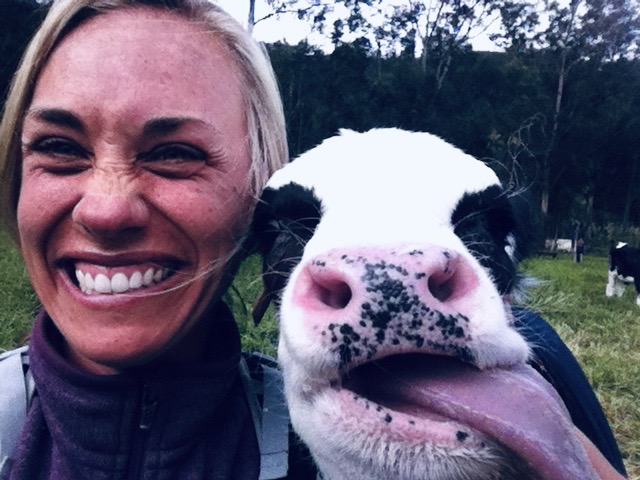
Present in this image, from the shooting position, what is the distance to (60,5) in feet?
6.31

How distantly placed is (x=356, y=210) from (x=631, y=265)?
12.9m

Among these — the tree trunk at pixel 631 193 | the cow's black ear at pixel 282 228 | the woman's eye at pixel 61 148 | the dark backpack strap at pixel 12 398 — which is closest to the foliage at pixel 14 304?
the dark backpack strap at pixel 12 398

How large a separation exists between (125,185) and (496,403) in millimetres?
1078

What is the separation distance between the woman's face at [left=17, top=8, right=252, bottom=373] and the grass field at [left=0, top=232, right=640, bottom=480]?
0.45 meters

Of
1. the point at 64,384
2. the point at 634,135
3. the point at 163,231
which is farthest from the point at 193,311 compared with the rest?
the point at 634,135

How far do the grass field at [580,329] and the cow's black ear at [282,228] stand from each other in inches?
6.3

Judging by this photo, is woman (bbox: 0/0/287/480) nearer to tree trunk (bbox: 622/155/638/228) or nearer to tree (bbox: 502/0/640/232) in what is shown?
tree (bbox: 502/0/640/232)

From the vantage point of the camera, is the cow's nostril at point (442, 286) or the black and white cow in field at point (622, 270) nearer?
the cow's nostril at point (442, 286)

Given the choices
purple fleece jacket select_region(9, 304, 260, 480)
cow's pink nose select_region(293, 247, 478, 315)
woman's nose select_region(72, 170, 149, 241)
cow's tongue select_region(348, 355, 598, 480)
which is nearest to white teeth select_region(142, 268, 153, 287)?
woman's nose select_region(72, 170, 149, 241)

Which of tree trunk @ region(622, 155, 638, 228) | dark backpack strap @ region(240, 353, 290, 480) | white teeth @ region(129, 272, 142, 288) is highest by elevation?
white teeth @ region(129, 272, 142, 288)

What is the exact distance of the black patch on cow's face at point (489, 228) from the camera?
1737 mm

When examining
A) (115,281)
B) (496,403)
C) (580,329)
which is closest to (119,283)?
(115,281)

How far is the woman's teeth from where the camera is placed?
5.77 feet

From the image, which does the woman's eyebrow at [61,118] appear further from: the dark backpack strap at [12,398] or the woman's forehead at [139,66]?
the dark backpack strap at [12,398]
